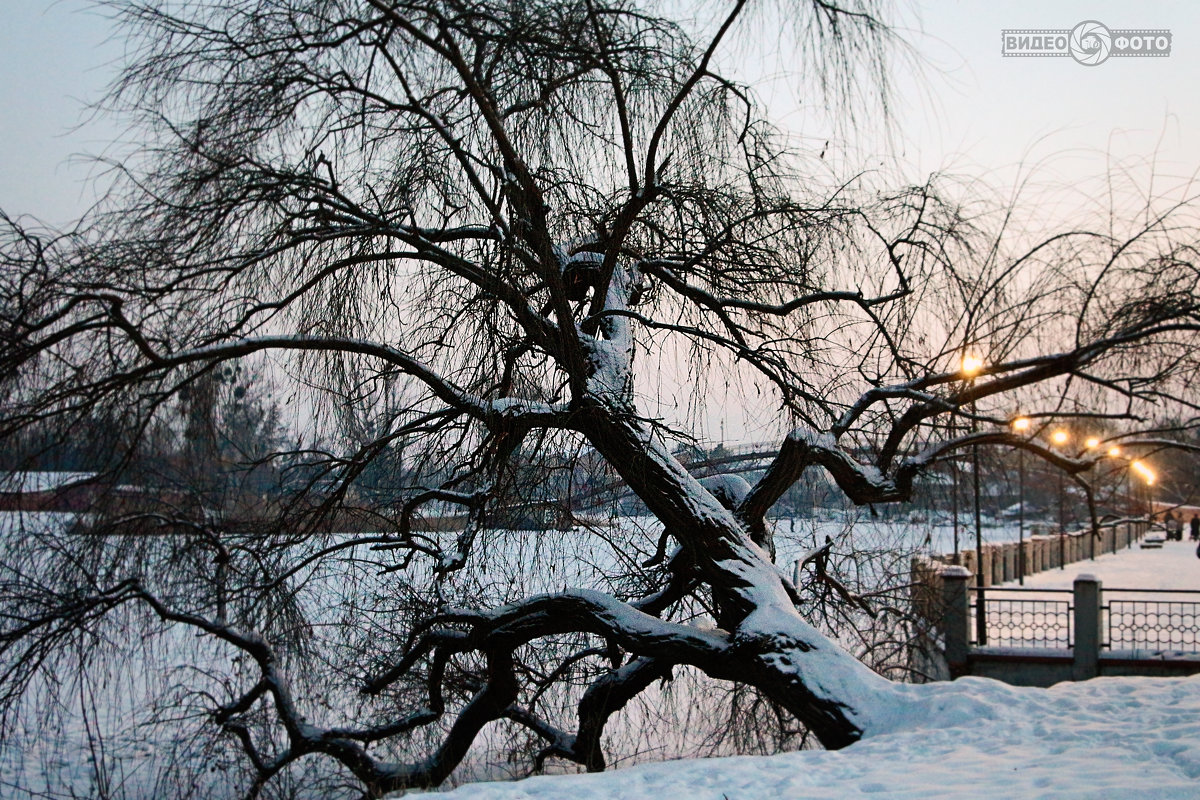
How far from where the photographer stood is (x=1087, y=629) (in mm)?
14562

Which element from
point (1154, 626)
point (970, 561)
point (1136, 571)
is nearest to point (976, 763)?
point (1154, 626)

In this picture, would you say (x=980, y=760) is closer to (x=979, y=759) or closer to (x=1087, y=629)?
(x=979, y=759)

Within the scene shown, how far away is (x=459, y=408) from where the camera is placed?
491 cm

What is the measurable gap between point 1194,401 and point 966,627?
936cm

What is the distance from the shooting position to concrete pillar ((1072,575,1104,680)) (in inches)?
570

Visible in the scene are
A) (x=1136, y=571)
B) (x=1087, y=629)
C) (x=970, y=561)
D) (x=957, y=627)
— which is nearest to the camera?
(x=1087, y=629)

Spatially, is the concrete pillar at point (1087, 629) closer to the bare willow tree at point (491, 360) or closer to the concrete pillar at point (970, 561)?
the concrete pillar at point (970, 561)

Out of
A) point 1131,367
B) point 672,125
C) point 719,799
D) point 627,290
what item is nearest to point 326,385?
point 627,290

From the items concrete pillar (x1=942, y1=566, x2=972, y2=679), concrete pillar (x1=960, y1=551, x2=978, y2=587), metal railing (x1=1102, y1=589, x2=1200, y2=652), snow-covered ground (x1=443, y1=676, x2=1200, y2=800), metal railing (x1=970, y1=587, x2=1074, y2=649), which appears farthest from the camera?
concrete pillar (x1=960, y1=551, x2=978, y2=587)

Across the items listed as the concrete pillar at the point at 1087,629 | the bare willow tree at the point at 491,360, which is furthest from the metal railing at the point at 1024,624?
the bare willow tree at the point at 491,360

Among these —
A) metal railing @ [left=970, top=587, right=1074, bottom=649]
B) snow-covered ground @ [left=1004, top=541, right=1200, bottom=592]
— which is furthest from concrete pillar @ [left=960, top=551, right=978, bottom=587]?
snow-covered ground @ [left=1004, top=541, right=1200, bottom=592]

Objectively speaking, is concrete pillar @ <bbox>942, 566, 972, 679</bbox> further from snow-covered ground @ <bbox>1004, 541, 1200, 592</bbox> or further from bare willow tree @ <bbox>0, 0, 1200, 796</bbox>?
bare willow tree @ <bbox>0, 0, 1200, 796</bbox>

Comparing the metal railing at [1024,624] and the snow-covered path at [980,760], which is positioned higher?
the snow-covered path at [980,760]

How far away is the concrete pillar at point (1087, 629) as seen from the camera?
1448cm
